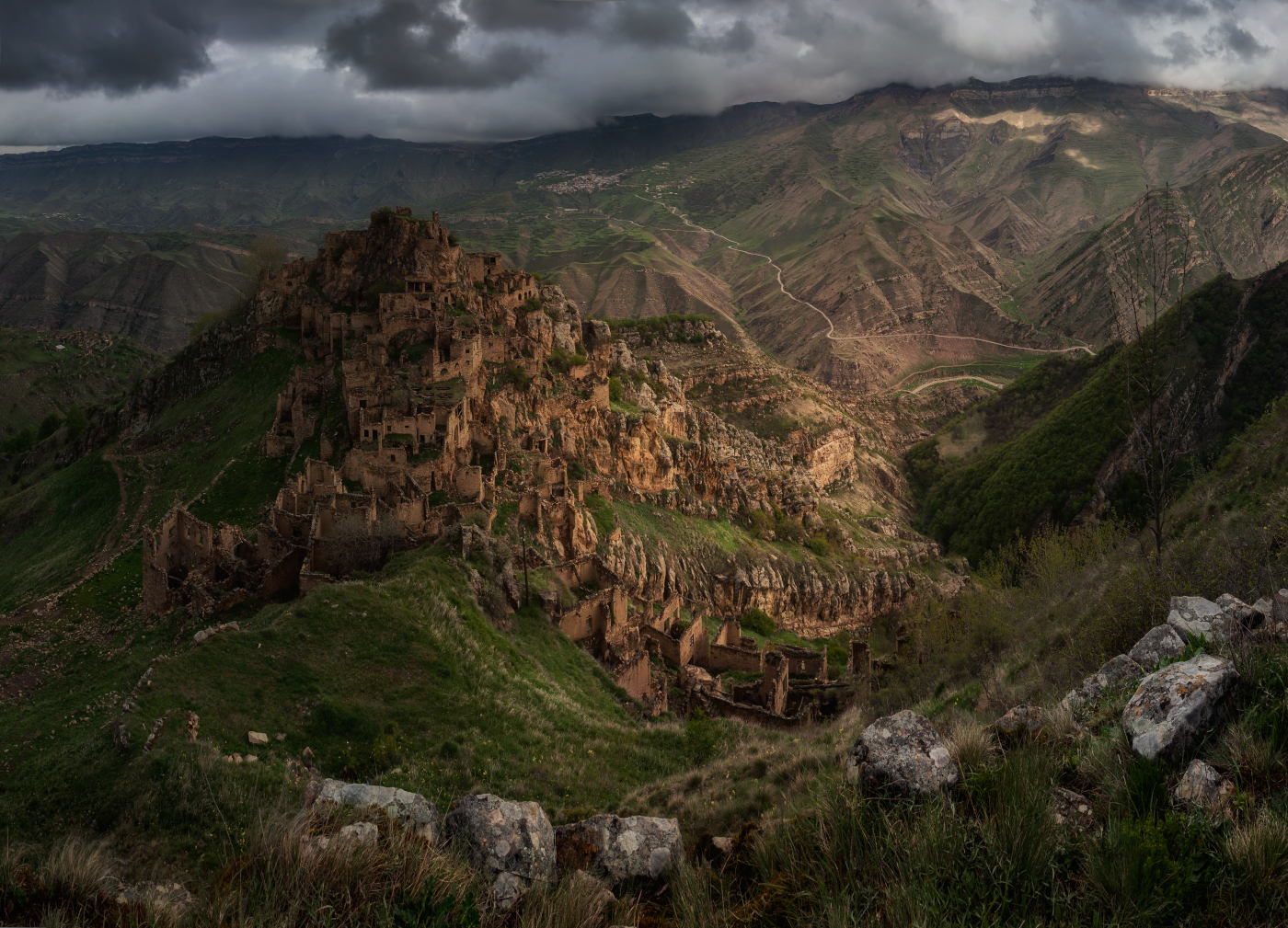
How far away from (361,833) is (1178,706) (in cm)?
742

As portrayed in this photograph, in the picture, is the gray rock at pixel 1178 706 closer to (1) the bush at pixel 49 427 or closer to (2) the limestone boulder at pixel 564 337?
(2) the limestone boulder at pixel 564 337

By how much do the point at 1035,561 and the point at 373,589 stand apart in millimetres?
27291

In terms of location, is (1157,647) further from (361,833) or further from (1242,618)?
(361,833)

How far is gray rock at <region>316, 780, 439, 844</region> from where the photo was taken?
684 centimetres

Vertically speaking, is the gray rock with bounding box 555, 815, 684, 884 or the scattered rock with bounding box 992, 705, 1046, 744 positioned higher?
the scattered rock with bounding box 992, 705, 1046, 744

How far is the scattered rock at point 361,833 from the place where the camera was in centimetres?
618

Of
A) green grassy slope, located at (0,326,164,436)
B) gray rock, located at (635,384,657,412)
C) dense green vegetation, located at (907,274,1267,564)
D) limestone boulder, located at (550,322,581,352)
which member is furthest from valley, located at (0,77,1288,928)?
green grassy slope, located at (0,326,164,436)

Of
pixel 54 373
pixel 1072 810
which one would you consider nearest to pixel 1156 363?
pixel 1072 810

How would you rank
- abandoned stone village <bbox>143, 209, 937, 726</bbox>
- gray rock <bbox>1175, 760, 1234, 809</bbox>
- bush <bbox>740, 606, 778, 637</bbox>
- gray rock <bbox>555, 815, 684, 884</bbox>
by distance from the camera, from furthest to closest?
bush <bbox>740, 606, 778, 637</bbox> → abandoned stone village <bbox>143, 209, 937, 726</bbox> → gray rock <bbox>555, 815, 684, 884</bbox> → gray rock <bbox>1175, 760, 1234, 809</bbox>

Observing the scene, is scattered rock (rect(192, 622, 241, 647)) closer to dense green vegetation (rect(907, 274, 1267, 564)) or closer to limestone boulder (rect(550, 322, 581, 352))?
limestone boulder (rect(550, 322, 581, 352))

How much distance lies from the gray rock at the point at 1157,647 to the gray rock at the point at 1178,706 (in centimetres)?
99

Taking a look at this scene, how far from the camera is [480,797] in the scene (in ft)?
24.0

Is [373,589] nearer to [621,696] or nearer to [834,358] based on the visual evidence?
[621,696]

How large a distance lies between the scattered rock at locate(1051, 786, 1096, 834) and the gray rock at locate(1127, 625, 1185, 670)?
2.51m
